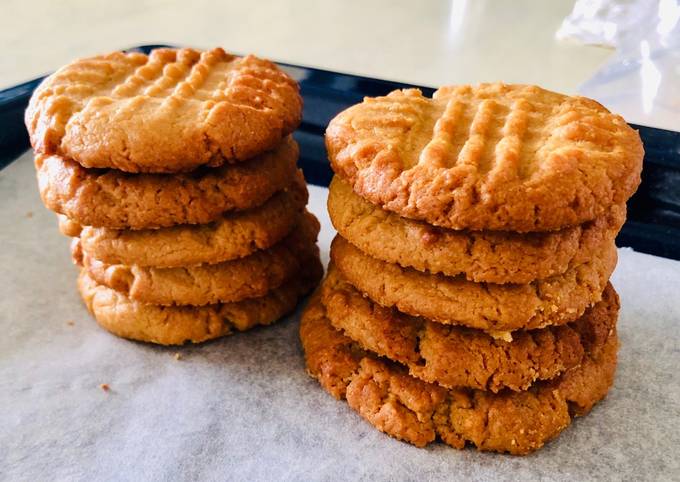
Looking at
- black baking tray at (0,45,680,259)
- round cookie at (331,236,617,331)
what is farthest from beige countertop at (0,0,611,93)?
round cookie at (331,236,617,331)

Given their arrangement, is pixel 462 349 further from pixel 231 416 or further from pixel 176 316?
pixel 176 316

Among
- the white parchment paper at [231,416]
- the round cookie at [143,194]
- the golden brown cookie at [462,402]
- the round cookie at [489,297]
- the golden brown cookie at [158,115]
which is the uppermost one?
the golden brown cookie at [158,115]

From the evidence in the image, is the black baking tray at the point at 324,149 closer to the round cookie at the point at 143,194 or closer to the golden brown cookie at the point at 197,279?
the golden brown cookie at the point at 197,279

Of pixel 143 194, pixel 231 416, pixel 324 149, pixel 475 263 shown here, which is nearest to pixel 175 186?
pixel 143 194

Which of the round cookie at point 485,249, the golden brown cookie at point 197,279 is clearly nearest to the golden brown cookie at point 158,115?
the golden brown cookie at point 197,279

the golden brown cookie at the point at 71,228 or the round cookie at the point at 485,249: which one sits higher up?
the round cookie at the point at 485,249

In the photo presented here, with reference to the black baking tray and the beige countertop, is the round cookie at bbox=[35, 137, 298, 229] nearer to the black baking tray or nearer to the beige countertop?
the black baking tray
